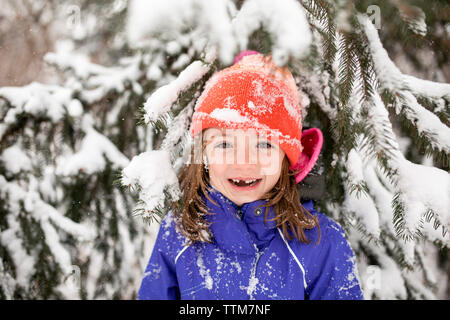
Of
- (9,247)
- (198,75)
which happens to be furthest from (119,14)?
(9,247)

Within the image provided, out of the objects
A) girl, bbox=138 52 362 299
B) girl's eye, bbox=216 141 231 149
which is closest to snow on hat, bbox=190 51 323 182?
girl, bbox=138 52 362 299

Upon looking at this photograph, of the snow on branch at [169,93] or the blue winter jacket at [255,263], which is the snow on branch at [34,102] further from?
the blue winter jacket at [255,263]

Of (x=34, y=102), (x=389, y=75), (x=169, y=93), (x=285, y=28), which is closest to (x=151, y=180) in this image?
(x=169, y=93)

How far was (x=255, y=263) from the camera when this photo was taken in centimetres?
160

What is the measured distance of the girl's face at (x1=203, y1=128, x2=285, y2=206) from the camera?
1.53m

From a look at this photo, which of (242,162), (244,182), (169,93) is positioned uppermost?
(169,93)

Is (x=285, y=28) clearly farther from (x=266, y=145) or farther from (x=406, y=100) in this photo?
(x=266, y=145)

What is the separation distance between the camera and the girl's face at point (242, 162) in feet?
5.03

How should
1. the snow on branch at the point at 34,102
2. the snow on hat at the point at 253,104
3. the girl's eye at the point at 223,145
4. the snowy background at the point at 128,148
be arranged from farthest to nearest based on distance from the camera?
1. the snow on branch at the point at 34,102
2. the girl's eye at the point at 223,145
3. the snow on hat at the point at 253,104
4. the snowy background at the point at 128,148

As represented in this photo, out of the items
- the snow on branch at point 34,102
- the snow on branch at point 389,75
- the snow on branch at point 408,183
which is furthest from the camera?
the snow on branch at point 34,102

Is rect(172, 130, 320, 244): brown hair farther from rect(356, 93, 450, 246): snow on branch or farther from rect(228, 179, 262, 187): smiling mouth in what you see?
rect(356, 93, 450, 246): snow on branch

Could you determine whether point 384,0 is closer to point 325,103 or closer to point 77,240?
point 325,103

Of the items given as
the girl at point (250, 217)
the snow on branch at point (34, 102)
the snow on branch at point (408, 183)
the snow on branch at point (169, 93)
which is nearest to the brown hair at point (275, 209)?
the girl at point (250, 217)

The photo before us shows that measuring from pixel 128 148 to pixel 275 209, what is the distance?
113cm
